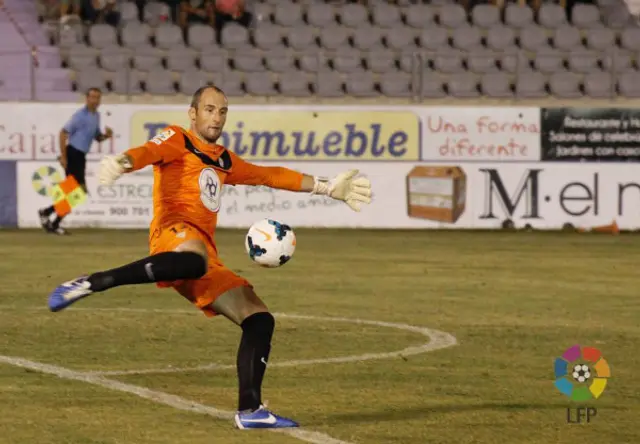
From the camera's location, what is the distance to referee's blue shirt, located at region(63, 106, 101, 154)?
74.1ft

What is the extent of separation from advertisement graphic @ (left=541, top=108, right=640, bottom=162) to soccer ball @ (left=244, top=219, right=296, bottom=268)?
A: 17.8 meters

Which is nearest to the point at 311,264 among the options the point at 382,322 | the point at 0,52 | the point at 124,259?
the point at 124,259

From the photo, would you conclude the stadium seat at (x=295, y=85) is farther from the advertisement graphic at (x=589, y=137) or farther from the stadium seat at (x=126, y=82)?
the advertisement graphic at (x=589, y=137)

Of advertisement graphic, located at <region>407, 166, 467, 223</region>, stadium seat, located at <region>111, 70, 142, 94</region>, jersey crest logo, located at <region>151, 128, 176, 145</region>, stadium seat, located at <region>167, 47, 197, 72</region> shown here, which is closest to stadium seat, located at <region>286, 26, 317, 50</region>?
stadium seat, located at <region>167, 47, 197, 72</region>

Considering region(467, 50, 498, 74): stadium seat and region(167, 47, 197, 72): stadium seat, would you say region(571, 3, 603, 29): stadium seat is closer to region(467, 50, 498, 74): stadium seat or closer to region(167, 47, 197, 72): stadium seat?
region(467, 50, 498, 74): stadium seat

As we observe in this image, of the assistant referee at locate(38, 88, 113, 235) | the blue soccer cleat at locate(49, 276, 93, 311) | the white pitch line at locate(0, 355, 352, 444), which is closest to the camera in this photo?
the white pitch line at locate(0, 355, 352, 444)

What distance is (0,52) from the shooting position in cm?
2580

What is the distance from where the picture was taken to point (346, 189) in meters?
8.34

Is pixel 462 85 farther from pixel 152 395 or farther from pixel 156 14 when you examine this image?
pixel 152 395

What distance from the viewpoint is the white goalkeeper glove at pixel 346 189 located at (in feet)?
27.2

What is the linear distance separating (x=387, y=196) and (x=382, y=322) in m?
12.9

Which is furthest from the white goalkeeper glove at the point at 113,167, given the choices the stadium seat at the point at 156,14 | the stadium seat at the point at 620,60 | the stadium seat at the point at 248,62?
the stadium seat at the point at 156,14

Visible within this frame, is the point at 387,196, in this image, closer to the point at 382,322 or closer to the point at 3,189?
the point at 3,189

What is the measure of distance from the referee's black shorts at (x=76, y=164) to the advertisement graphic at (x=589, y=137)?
8.23 meters
